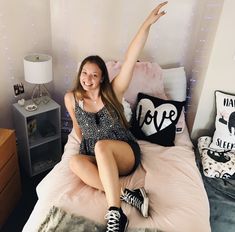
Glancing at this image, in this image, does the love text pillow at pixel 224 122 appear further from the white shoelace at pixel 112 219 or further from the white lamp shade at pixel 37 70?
the white lamp shade at pixel 37 70

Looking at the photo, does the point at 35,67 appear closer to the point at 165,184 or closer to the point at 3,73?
the point at 3,73

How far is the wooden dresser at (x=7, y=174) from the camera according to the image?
5.35 feet

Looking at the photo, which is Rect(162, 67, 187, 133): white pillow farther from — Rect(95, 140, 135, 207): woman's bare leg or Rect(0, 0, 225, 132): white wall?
Rect(95, 140, 135, 207): woman's bare leg

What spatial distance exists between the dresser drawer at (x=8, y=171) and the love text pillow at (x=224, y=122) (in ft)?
4.49

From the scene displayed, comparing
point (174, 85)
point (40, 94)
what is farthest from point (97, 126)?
point (40, 94)

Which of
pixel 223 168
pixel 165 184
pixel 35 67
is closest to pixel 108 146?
pixel 165 184

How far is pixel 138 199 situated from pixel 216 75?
1023mm

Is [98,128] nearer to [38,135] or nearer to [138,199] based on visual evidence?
[138,199]

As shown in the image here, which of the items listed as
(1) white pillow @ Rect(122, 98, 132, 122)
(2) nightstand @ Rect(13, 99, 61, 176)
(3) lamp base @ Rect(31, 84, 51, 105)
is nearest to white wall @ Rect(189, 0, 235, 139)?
(1) white pillow @ Rect(122, 98, 132, 122)

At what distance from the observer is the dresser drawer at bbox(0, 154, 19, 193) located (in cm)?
163

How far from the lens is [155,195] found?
1.36 metres

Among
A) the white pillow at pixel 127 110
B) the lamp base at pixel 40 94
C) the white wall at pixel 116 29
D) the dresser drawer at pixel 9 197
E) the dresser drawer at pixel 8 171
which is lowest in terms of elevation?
the dresser drawer at pixel 9 197

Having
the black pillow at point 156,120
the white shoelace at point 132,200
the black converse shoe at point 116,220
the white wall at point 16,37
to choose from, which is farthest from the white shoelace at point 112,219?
the white wall at point 16,37

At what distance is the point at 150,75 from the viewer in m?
1.97
